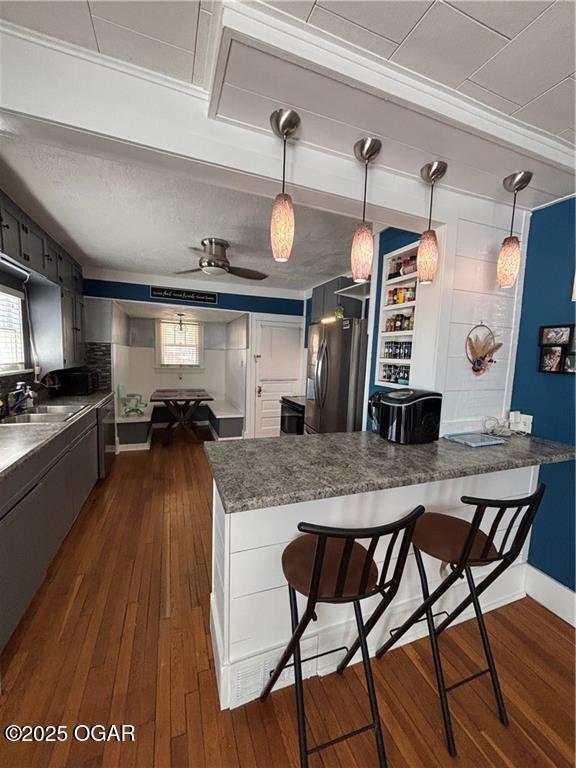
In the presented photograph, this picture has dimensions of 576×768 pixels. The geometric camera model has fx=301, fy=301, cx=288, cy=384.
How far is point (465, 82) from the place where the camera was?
1116 mm

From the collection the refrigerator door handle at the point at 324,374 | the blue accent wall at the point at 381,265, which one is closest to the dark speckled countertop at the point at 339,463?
the blue accent wall at the point at 381,265

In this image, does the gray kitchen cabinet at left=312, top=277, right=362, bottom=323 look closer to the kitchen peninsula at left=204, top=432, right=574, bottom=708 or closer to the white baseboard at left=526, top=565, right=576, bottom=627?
the kitchen peninsula at left=204, top=432, right=574, bottom=708

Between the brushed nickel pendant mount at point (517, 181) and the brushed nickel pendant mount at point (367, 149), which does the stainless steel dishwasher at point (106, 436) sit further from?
the brushed nickel pendant mount at point (517, 181)

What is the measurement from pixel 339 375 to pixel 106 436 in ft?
9.04

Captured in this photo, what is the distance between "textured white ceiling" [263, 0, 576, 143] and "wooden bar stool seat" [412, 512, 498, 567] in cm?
168

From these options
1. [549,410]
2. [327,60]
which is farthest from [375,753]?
[327,60]

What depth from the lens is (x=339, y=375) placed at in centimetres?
273

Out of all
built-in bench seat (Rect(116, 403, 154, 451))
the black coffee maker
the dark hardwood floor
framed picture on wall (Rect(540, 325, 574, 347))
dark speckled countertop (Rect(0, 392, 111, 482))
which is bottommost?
the dark hardwood floor

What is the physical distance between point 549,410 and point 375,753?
6.08ft

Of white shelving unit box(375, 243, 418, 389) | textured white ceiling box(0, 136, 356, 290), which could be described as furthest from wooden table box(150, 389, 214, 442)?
white shelving unit box(375, 243, 418, 389)

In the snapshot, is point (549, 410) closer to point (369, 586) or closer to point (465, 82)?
point (369, 586)

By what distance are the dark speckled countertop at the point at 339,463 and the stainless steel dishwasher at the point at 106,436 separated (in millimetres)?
2400

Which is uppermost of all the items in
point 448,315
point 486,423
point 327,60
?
point 327,60

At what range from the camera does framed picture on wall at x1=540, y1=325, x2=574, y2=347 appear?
170cm
